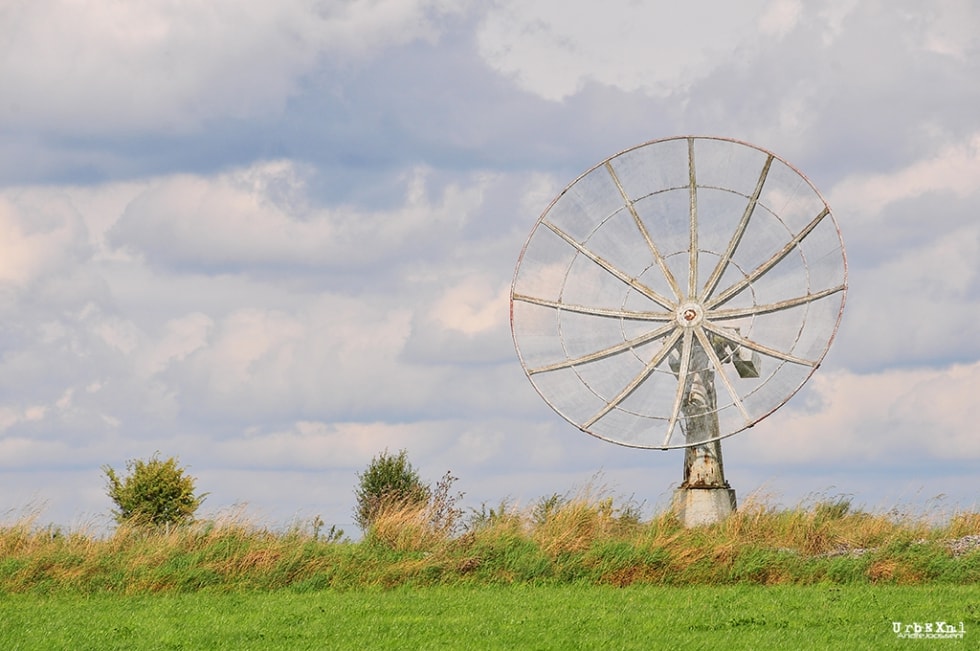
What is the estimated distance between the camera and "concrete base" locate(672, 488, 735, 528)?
2077 centimetres

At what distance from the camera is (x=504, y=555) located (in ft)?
60.2

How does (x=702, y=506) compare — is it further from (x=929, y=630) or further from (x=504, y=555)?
(x=929, y=630)

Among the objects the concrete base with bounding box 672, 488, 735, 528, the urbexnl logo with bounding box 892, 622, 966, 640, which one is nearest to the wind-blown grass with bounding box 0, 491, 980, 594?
the concrete base with bounding box 672, 488, 735, 528

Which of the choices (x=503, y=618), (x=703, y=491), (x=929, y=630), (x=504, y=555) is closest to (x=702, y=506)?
(x=703, y=491)

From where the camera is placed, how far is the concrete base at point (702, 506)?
818 inches

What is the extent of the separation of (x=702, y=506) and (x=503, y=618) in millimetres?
7623

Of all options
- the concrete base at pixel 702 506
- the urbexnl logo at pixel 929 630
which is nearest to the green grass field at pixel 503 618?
the urbexnl logo at pixel 929 630

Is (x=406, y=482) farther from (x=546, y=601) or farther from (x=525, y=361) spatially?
(x=546, y=601)

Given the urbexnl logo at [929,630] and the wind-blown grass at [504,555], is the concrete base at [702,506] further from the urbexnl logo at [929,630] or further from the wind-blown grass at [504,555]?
the urbexnl logo at [929,630]

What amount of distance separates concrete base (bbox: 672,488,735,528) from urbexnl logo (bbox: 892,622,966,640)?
7.16 metres

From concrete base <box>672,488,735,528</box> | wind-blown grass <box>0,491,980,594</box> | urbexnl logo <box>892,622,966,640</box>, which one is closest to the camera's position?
urbexnl logo <box>892,622,966,640</box>

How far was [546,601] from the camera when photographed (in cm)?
1566

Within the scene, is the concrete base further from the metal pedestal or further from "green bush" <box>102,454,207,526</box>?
"green bush" <box>102,454,207,526</box>

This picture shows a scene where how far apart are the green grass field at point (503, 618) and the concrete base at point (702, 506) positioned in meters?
3.57
